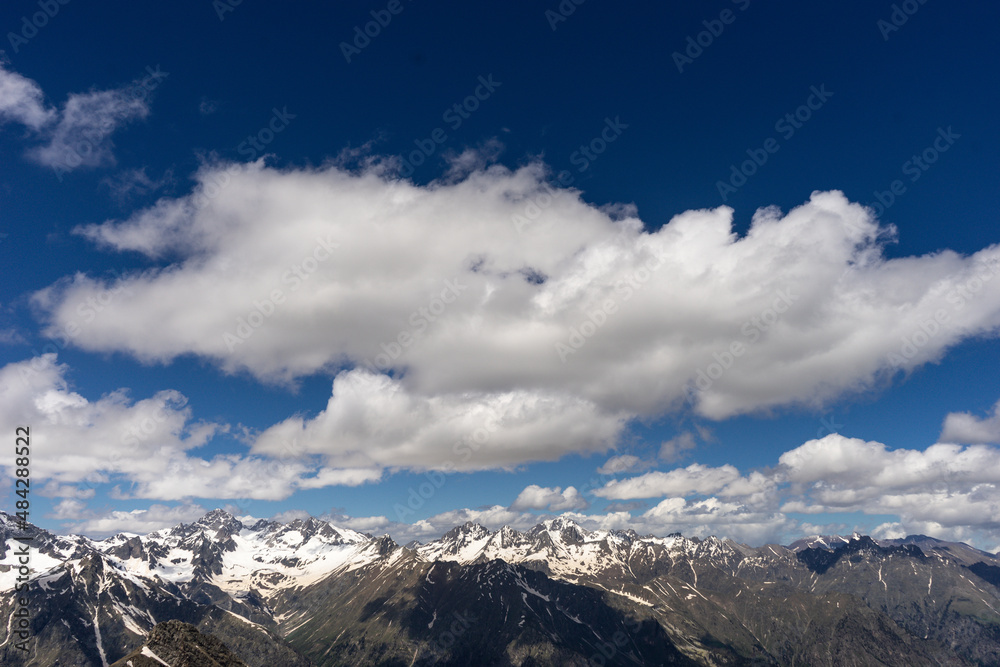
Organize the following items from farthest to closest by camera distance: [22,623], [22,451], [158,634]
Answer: [158,634]
[22,623]
[22,451]

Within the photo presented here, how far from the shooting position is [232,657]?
128000 mm

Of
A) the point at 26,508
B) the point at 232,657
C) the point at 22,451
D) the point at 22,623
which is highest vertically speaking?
the point at 22,451

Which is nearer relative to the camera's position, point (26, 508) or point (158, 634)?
point (26, 508)

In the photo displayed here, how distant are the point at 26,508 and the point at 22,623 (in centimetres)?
1930

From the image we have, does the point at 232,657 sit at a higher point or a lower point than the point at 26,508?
lower

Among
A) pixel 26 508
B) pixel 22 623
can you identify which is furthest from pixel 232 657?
pixel 26 508

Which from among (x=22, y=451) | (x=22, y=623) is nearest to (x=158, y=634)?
(x=22, y=623)

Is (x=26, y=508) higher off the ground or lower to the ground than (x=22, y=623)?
higher

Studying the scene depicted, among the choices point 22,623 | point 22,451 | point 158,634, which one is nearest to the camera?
point 22,451

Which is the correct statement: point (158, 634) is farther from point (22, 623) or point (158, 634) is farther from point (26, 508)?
point (26, 508)

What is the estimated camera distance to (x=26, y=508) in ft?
325

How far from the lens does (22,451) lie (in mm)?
86625

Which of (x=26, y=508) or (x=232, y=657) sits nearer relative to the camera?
(x=26, y=508)

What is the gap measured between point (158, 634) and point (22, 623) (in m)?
33.8
